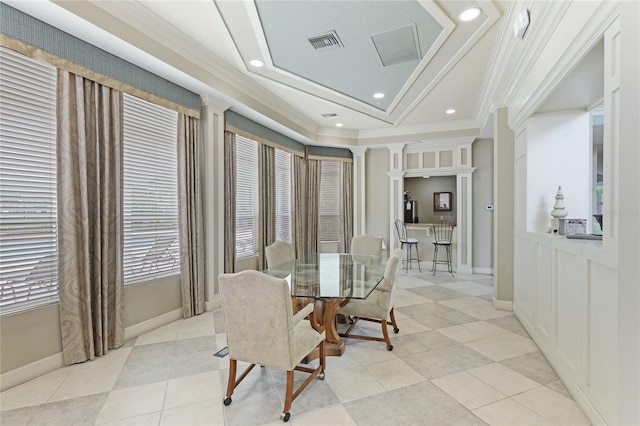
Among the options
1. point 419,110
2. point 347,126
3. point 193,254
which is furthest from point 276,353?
point 347,126

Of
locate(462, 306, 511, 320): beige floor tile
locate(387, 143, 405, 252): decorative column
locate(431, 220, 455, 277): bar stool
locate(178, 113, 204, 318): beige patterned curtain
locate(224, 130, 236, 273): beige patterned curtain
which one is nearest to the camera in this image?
locate(178, 113, 204, 318): beige patterned curtain

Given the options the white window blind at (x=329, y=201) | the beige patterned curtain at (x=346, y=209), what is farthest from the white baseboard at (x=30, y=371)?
the beige patterned curtain at (x=346, y=209)

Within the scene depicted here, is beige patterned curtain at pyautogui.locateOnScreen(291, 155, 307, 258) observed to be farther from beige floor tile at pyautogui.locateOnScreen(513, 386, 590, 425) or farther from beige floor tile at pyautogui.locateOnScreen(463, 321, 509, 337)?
beige floor tile at pyautogui.locateOnScreen(513, 386, 590, 425)

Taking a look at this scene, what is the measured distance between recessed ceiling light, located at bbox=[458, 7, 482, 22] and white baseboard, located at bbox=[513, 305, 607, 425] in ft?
9.31

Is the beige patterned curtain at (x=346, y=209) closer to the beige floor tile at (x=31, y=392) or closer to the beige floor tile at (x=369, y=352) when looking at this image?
the beige floor tile at (x=369, y=352)

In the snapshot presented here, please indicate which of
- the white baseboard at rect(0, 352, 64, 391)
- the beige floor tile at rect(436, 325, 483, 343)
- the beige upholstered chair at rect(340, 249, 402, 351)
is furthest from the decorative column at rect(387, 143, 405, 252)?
the white baseboard at rect(0, 352, 64, 391)

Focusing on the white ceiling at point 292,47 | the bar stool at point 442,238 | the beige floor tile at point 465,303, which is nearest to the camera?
the white ceiling at point 292,47

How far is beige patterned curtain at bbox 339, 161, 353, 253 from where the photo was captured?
682 centimetres

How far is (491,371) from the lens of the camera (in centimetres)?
246

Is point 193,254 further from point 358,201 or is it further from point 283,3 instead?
point 358,201

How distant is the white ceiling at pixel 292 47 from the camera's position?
2.47m

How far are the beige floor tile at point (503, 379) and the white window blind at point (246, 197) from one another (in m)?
3.36

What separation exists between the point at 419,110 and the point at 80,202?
15.9 feet

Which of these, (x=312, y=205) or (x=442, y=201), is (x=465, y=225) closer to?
(x=442, y=201)
